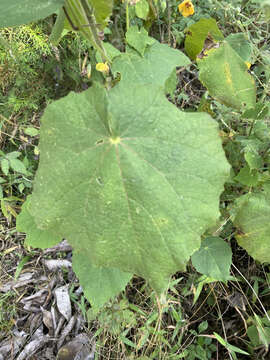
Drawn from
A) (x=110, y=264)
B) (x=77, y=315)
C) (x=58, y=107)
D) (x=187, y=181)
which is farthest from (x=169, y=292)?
(x=58, y=107)

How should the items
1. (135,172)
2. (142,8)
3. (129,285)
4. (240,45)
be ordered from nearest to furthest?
1. (135,172)
2. (240,45)
3. (142,8)
4. (129,285)

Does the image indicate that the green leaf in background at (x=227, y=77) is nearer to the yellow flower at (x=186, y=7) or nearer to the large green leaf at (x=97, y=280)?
the yellow flower at (x=186, y=7)

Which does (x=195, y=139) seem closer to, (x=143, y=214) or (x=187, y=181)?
(x=187, y=181)

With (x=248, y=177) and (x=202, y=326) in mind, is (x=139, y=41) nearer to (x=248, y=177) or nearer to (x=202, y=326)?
(x=248, y=177)

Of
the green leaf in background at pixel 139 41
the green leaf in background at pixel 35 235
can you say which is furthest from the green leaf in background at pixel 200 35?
the green leaf in background at pixel 35 235

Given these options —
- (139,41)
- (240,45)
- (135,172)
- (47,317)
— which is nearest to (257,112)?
(240,45)
